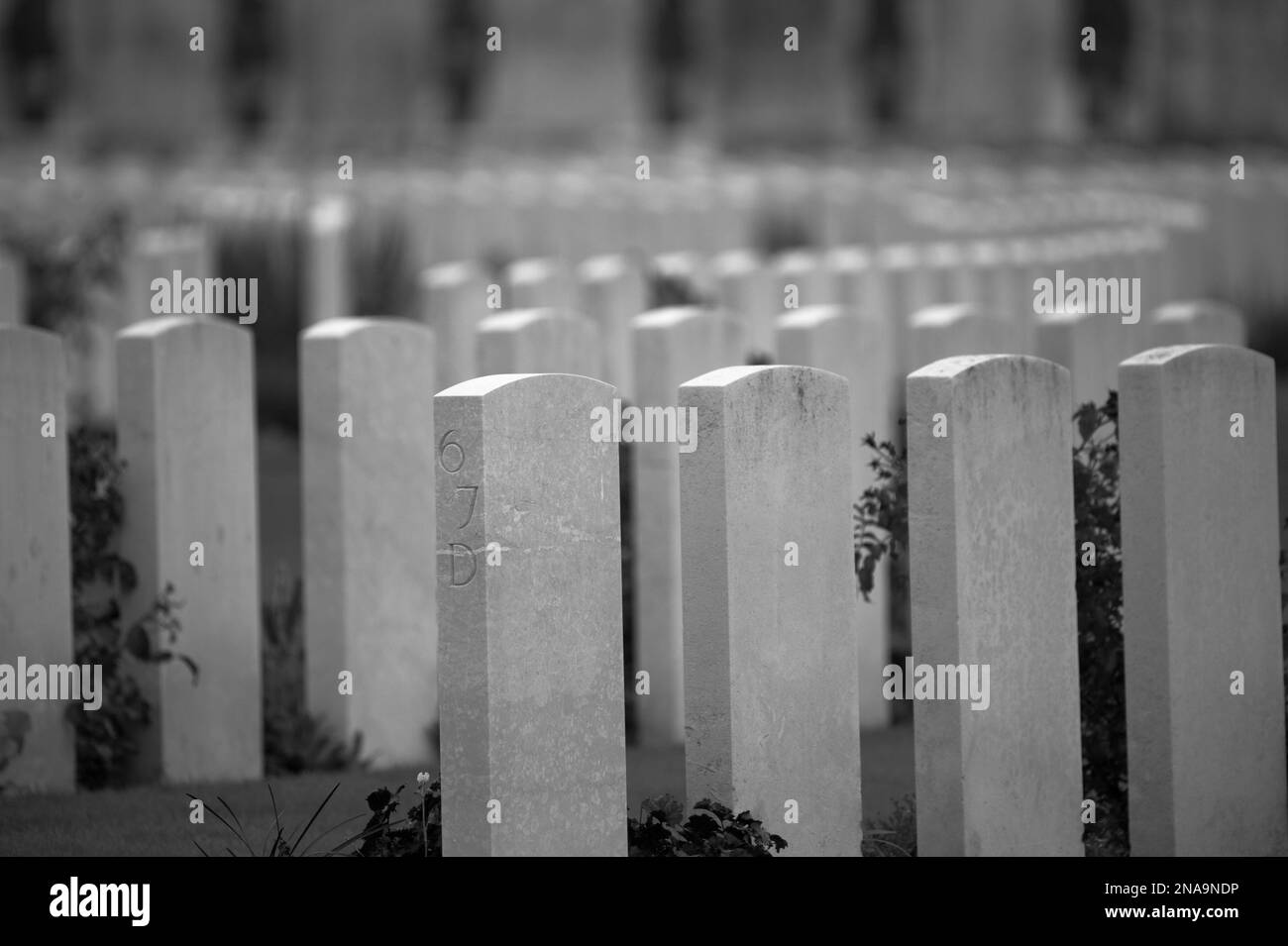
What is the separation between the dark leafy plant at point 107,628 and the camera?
5.65 meters

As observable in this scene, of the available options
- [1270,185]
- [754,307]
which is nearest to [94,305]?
[754,307]

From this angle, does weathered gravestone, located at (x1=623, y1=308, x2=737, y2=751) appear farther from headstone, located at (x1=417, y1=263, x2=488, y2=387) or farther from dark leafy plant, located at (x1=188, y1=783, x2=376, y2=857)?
headstone, located at (x1=417, y1=263, x2=488, y2=387)

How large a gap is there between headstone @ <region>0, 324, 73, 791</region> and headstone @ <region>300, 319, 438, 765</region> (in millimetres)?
968

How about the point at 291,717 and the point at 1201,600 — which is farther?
the point at 291,717

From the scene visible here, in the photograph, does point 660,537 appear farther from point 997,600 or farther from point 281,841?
point 281,841

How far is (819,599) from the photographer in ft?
15.1

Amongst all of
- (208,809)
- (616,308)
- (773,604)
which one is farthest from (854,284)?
(208,809)

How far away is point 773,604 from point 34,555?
7.67 ft

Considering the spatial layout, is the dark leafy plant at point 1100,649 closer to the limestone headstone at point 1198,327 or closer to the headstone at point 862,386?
the headstone at point 862,386

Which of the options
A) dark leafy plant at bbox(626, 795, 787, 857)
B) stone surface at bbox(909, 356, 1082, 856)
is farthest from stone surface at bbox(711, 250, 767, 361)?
dark leafy plant at bbox(626, 795, 787, 857)
